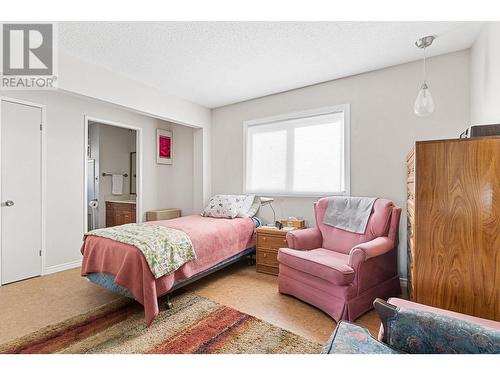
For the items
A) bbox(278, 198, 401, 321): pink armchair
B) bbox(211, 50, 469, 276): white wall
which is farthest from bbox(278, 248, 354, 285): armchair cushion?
bbox(211, 50, 469, 276): white wall

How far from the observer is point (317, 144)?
3354 mm

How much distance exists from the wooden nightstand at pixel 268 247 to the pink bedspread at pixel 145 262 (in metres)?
0.24

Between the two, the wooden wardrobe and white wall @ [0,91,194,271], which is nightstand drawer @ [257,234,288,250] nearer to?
the wooden wardrobe

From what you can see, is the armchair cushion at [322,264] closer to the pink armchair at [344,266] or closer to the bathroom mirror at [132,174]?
the pink armchair at [344,266]

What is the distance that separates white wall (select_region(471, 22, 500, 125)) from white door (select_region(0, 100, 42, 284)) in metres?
4.50

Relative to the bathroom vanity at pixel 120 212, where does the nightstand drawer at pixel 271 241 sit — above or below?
below

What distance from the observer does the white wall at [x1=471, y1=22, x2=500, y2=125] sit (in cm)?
180

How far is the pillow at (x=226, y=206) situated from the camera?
3592mm

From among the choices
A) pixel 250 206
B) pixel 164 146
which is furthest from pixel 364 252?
pixel 164 146

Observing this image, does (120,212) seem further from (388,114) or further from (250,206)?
(388,114)

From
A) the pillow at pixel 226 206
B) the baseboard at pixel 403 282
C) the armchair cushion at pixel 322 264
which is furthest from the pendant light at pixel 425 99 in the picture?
the pillow at pixel 226 206

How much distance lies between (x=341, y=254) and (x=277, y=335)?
110 cm

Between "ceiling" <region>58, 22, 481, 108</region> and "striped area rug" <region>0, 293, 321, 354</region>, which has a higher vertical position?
"ceiling" <region>58, 22, 481, 108</region>
